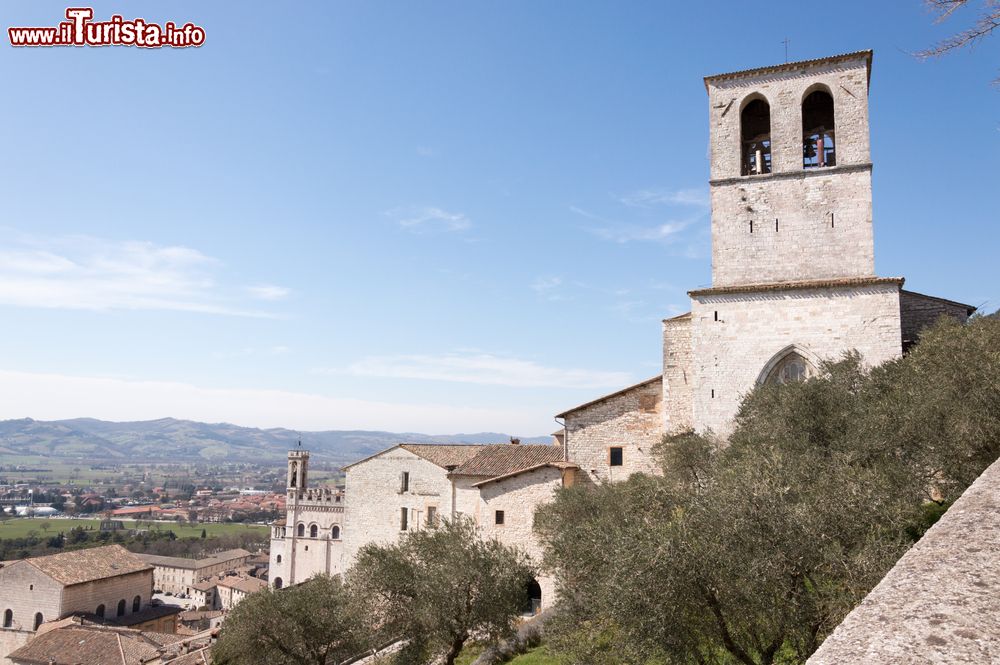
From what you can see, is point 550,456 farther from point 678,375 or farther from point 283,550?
point 283,550

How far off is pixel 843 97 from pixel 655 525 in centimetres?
1885

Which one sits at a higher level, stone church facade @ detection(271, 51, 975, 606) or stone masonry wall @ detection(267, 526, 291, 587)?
stone church facade @ detection(271, 51, 975, 606)

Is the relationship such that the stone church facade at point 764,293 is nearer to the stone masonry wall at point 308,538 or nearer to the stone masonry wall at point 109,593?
the stone masonry wall at point 109,593

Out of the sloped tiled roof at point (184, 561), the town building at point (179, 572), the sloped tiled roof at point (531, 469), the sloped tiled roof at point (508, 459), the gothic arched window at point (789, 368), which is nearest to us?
the gothic arched window at point (789, 368)

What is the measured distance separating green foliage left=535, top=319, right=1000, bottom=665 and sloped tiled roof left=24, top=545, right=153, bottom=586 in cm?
3937

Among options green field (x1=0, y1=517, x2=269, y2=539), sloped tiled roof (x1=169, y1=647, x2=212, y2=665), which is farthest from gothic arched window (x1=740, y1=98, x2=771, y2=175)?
green field (x1=0, y1=517, x2=269, y2=539)

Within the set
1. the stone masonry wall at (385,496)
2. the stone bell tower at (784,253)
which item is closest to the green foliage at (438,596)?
the stone bell tower at (784,253)

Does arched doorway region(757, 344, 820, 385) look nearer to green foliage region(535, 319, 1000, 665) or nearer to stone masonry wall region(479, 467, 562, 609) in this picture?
green foliage region(535, 319, 1000, 665)

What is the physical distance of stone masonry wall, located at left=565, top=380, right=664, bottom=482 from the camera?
77.4ft

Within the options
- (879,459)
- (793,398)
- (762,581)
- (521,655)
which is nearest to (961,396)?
(879,459)

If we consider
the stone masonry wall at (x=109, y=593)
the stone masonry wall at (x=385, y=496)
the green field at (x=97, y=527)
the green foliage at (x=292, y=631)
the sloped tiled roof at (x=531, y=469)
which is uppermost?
the sloped tiled roof at (x=531, y=469)

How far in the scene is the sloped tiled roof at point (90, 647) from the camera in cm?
3052

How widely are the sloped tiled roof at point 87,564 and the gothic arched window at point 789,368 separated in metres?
42.1

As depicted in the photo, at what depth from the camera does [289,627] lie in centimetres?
1891
